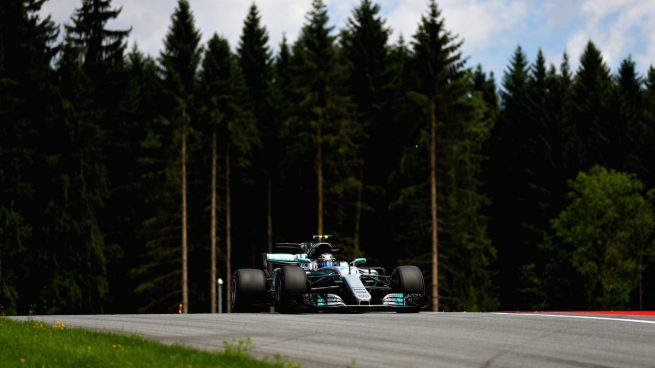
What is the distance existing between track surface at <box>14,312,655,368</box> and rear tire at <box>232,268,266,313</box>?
143 inches

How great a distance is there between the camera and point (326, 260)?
86.4 feet

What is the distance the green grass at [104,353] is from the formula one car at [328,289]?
719 cm

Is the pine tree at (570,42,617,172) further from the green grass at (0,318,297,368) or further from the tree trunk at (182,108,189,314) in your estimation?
the green grass at (0,318,297,368)

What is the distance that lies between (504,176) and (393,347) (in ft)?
204

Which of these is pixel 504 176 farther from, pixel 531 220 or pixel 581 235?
pixel 581 235

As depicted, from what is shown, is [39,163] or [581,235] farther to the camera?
[581,235]

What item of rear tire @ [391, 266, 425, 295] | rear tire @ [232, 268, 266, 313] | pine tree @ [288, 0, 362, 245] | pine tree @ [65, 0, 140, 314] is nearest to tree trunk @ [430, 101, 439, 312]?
pine tree @ [288, 0, 362, 245]

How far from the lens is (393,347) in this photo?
49.8 feet

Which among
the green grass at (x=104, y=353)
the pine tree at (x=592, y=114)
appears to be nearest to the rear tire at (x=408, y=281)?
the green grass at (x=104, y=353)

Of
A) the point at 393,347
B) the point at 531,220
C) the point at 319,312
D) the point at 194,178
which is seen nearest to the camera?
the point at 393,347

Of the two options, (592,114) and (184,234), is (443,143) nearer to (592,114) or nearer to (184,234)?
(184,234)

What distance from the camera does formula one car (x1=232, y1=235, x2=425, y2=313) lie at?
23.4 meters

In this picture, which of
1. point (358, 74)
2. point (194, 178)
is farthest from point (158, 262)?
point (358, 74)

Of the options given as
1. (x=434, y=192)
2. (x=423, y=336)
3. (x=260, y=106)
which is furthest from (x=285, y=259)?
(x=260, y=106)
